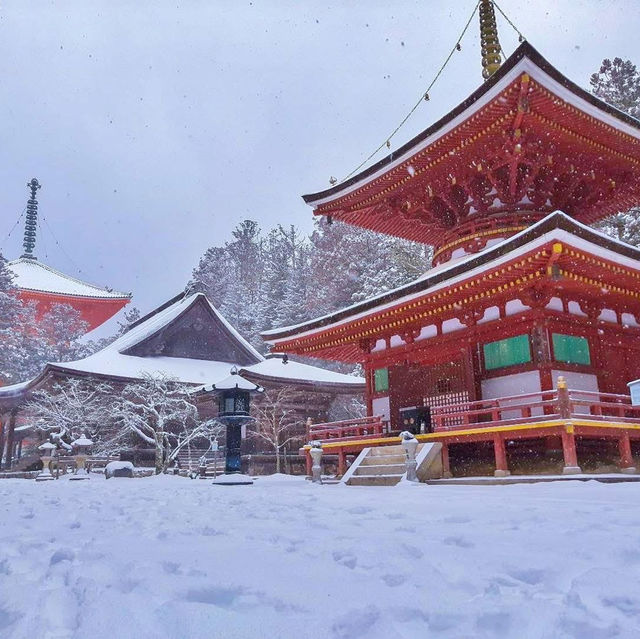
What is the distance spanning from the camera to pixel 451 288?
11680 mm

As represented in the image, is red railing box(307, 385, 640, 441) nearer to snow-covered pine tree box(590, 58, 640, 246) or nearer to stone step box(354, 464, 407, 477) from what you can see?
stone step box(354, 464, 407, 477)

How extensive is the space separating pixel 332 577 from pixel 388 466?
9.30m

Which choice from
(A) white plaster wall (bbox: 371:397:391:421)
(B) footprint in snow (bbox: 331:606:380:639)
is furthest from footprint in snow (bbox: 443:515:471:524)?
(A) white plaster wall (bbox: 371:397:391:421)

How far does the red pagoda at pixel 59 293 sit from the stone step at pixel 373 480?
37457 millimetres

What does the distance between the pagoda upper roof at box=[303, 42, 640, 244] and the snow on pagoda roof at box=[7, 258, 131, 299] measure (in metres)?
33.5

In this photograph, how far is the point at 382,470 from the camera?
11.7m

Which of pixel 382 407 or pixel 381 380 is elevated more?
pixel 381 380

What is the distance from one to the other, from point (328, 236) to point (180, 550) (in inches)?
1613

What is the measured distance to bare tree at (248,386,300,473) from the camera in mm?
24016

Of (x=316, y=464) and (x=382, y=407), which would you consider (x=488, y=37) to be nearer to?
(x=382, y=407)

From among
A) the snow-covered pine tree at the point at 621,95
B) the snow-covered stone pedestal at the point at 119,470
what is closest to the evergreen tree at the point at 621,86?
the snow-covered pine tree at the point at 621,95

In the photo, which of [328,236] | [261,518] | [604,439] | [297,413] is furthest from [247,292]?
[261,518]

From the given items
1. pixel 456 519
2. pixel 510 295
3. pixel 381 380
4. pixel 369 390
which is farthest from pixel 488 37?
pixel 456 519

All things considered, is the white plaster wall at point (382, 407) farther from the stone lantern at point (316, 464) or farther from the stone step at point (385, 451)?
the stone step at point (385, 451)
